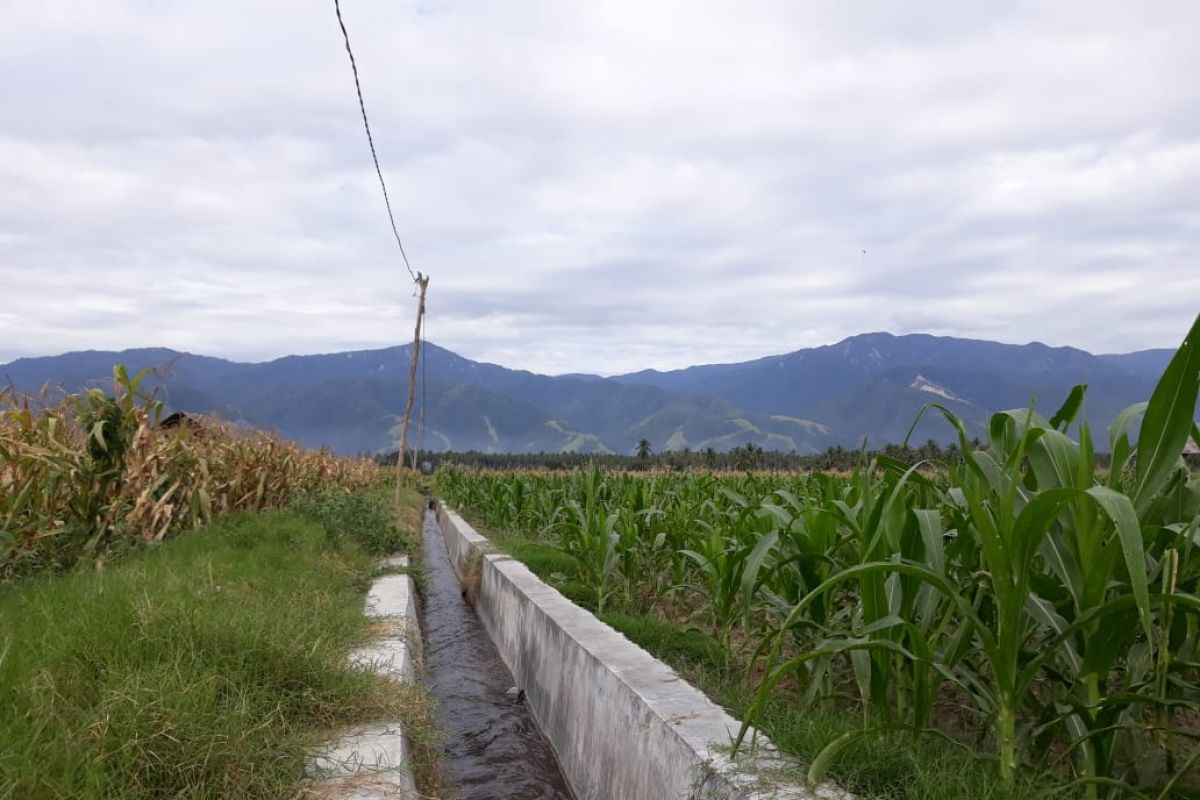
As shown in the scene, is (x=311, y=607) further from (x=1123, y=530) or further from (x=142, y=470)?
(x=1123, y=530)

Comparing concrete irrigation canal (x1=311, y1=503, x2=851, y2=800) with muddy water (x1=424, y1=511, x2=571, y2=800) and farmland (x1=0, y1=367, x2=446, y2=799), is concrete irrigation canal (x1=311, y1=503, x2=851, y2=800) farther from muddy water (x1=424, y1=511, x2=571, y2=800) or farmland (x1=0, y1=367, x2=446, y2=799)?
farmland (x1=0, y1=367, x2=446, y2=799)

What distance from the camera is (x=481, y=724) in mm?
4984

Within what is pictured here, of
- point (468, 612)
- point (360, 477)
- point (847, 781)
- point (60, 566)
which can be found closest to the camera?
point (847, 781)

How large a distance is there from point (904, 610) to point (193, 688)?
236 centimetres

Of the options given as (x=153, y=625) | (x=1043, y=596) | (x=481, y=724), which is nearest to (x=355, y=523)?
(x=481, y=724)

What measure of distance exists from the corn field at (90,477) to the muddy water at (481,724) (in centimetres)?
264

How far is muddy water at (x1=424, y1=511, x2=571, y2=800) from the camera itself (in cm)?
408

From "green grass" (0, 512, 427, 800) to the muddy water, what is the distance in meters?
0.97

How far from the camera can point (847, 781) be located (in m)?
2.13

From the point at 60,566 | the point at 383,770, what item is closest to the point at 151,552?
the point at 60,566

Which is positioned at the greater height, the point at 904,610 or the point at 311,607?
the point at 904,610

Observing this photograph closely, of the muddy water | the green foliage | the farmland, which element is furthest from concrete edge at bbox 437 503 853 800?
the green foliage

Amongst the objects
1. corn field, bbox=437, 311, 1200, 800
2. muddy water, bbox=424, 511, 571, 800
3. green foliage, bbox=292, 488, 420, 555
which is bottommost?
muddy water, bbox=424, 511, 571, 800

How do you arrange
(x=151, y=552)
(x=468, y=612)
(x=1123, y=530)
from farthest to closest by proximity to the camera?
(x=468, y=612) → (x=151, y=552) → (x=1123, y=530)
